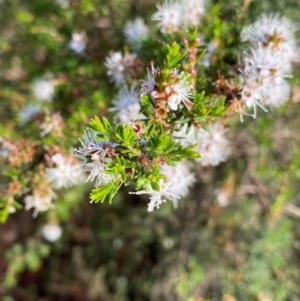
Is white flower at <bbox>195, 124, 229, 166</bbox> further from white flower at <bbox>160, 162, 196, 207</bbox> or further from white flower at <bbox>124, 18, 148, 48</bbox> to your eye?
white flower at <bbox>124, 18, 148, 48</bbox>

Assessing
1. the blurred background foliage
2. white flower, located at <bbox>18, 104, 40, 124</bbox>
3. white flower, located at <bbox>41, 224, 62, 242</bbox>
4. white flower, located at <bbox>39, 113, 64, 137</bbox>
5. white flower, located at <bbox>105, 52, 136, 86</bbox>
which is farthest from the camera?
white flower, located at <bbox>41, 224, 62, 242</bbox>

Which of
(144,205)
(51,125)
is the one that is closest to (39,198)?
(51,125)

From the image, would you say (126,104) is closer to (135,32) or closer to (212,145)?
(212,145)

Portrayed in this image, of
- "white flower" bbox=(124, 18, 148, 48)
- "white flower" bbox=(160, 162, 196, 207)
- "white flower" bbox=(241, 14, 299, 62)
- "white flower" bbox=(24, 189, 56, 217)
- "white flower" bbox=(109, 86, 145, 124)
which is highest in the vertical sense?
"white flower" bbox=(241, 14, 299, 62)

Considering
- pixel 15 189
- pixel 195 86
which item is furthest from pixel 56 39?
pixel 195 86

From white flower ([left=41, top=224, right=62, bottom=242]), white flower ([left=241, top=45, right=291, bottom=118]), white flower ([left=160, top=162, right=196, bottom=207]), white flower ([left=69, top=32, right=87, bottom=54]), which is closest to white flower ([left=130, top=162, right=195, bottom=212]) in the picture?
white flower ([left=160, top=162, right=196, bottom=207])

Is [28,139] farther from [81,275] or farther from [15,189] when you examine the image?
[81,275]
